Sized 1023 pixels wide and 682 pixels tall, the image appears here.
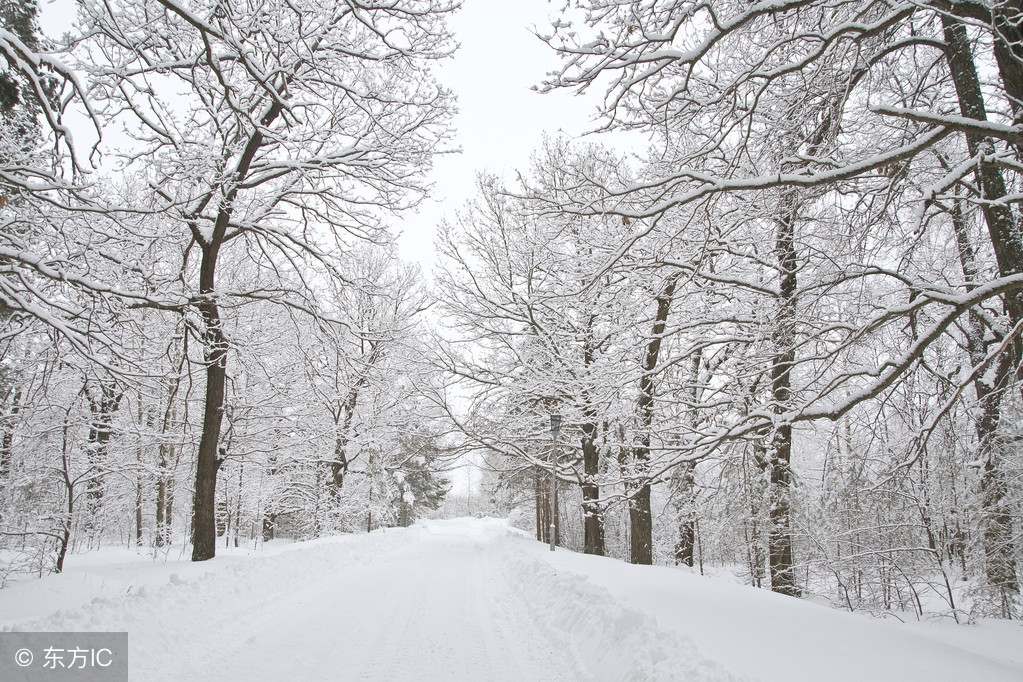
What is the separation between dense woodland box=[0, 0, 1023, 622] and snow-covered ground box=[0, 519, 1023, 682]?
1.25 metres

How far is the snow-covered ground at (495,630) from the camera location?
369 centimetres

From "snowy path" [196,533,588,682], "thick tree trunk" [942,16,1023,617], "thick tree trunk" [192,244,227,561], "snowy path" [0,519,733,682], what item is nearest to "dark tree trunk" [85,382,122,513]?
"thick tree trunk" [192,244,227,561]

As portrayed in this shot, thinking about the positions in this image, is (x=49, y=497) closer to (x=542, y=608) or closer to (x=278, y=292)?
(x=278, y=292)

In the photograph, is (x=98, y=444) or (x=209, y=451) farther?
(x=98, y=444)

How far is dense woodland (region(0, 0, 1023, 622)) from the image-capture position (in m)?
4.30

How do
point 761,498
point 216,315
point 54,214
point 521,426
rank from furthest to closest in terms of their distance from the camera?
1. point 521,426
2. point 216,315
3. point 761,498
4. point 54,214

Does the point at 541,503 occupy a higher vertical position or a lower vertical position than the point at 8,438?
lower

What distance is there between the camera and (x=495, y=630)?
5.55m

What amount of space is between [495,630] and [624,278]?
445 cm

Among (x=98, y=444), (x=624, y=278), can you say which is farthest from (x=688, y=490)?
(x=98, y=444)

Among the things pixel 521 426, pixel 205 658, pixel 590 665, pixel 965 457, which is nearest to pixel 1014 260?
pixel 965 457

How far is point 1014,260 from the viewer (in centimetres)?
484

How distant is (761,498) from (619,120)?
7016mm

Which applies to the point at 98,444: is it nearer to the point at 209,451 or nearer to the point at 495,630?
the point at 209,451
